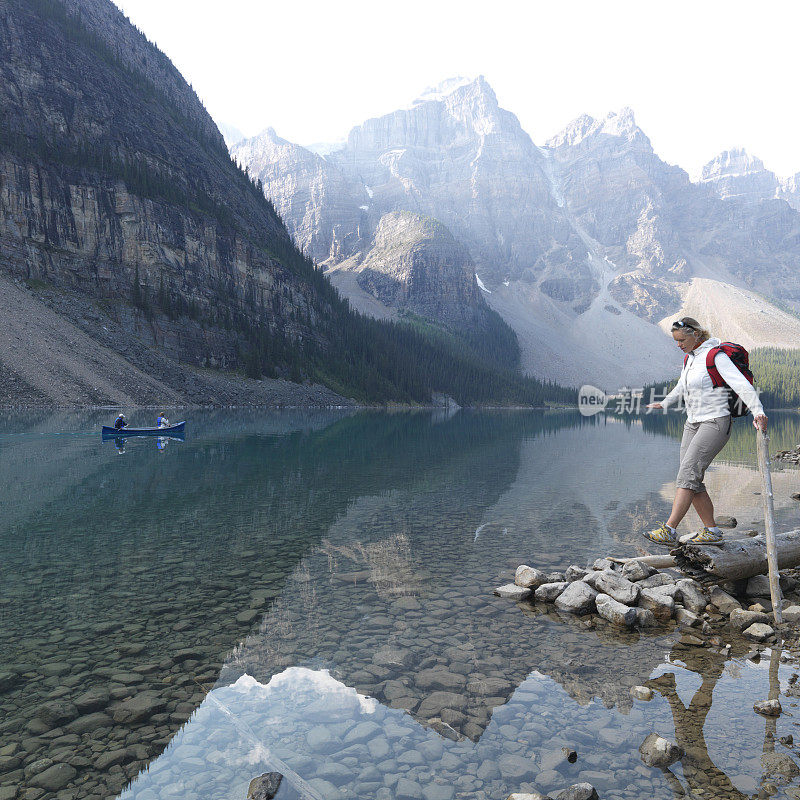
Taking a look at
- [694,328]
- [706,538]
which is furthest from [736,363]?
[706,538]

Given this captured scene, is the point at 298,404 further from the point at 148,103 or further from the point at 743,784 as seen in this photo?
the point at 743,784

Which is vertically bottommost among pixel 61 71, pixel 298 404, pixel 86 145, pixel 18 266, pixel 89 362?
pixel 298 404

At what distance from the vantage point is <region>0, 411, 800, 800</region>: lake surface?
5266 millimetres

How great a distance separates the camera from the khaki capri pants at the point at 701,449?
9.62 metres

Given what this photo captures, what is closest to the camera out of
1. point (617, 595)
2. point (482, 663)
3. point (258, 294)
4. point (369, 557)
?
point (482, 663)

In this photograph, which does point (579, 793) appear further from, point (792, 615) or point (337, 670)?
point (792, 615)

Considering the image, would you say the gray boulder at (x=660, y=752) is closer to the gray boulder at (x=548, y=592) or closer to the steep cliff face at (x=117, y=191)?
the gray boulder at (x=548, y=592)

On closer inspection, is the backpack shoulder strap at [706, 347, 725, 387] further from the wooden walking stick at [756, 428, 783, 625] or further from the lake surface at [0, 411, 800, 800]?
the lake surface at [0, 411, 800, 800]

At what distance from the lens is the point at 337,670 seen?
7504 millimetres

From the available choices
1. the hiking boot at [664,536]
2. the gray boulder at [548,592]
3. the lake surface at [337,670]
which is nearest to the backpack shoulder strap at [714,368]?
the hiking boot at [664,536]

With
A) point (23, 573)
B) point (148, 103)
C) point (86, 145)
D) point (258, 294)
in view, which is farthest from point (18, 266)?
point (23, 573)

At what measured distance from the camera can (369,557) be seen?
43.7 ft

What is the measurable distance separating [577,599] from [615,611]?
76 cm

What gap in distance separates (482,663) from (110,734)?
16.4ft
